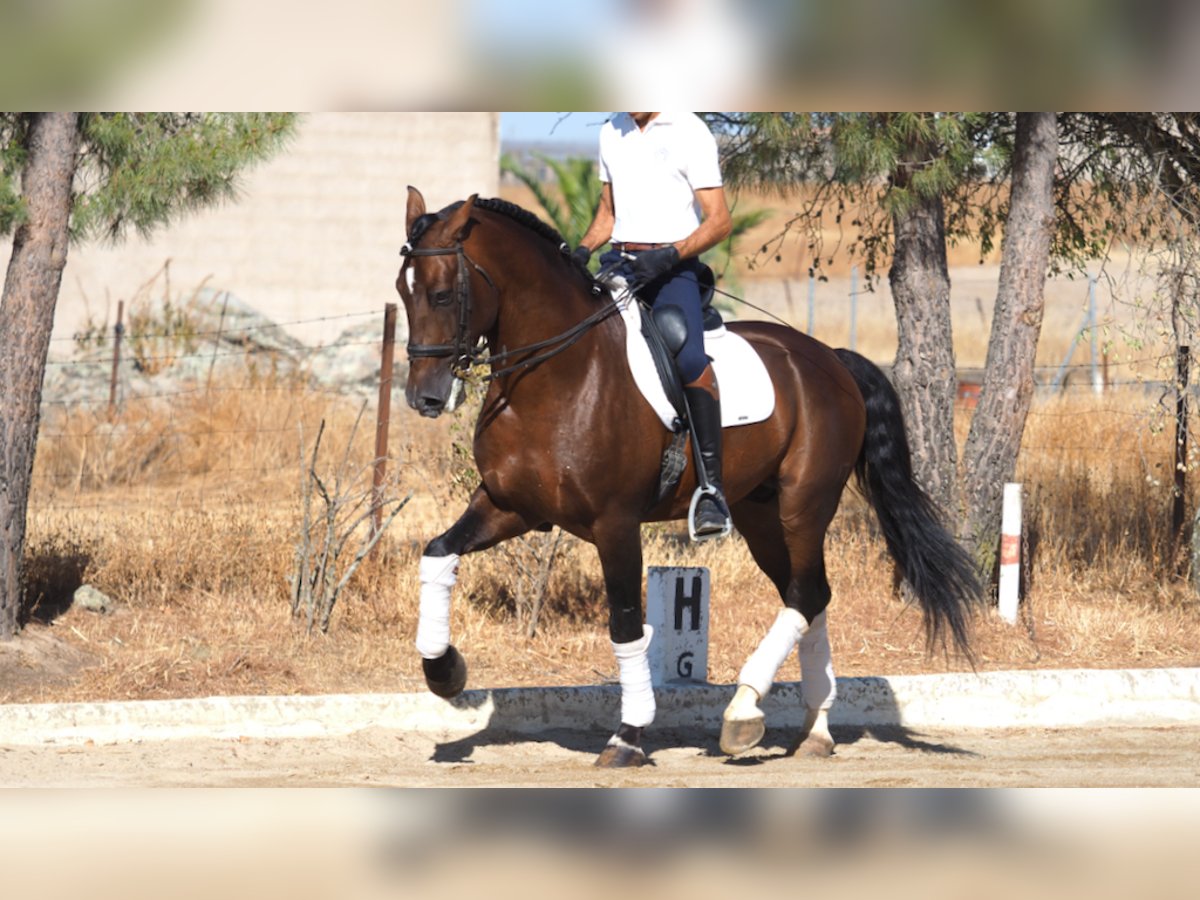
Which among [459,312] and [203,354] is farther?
[203,354]

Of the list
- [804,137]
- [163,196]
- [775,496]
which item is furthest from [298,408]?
[775,496]

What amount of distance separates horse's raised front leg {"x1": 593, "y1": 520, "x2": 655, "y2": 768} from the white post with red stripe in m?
4.48

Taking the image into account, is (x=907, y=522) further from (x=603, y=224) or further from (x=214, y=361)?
(x=214, y=361)

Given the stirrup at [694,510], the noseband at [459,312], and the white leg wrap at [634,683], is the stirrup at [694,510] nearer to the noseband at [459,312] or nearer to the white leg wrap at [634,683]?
the white leg wrap at [634,683]

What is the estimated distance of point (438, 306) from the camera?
6.28m

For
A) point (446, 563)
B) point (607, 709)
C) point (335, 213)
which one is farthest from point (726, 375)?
point (335, 213)

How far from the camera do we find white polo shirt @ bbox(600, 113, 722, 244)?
22.6 feet

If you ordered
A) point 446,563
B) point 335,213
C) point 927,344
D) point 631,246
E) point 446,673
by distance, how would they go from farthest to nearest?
point 335,213, point 927,344, point 631,246, point 446,673, point 446,563

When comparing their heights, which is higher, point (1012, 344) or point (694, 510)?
point (1012, 344)

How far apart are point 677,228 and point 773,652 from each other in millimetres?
2140

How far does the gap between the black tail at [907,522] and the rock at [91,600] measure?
5.37m

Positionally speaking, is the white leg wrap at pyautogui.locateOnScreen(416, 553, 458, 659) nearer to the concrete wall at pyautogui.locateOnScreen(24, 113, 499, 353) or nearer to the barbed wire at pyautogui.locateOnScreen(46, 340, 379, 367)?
the barbed wire at pyautogui.locateOnScreen(46, 340, 379, 367)

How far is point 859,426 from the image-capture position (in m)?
7.96

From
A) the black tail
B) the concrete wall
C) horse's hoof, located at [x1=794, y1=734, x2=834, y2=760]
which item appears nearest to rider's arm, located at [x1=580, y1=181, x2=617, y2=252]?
the black tail
